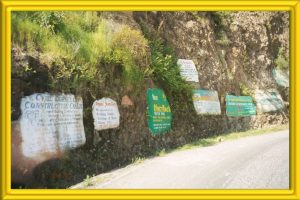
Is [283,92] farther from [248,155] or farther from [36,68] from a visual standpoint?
[36,68]

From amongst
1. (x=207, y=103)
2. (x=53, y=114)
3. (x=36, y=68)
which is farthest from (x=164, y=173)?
(x=207, y=103)

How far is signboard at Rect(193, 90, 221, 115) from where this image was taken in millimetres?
15897

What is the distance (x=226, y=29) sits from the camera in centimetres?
2117

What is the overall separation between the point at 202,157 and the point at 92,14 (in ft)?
19.1

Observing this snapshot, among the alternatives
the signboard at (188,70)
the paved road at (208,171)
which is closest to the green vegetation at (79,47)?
the paved road at (208,171)

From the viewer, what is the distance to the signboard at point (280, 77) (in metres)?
23.0

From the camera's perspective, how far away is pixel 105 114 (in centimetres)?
1004

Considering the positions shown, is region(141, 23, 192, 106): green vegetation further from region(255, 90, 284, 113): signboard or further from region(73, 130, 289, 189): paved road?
region(255, 90, 284, 113): signboard

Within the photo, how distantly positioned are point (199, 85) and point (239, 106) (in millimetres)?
3245

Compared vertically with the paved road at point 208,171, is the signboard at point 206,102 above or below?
above

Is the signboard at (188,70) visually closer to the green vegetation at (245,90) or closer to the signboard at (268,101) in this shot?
the green vegetation at (245,90)

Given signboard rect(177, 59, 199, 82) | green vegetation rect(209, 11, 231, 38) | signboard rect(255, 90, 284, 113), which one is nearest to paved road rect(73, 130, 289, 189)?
signboard rect(177, 59, 199, 82)

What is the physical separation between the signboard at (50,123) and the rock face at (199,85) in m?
0.21

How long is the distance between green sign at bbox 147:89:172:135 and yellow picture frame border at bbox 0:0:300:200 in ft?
21.7
